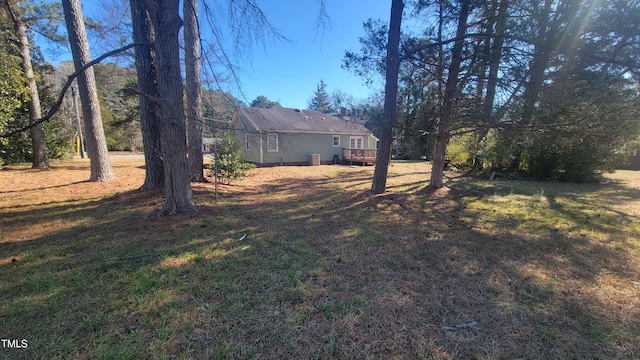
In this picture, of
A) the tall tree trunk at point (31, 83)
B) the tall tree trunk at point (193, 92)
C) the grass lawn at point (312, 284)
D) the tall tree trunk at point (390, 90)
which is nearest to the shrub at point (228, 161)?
the tall tree trunk at point (193, 92)

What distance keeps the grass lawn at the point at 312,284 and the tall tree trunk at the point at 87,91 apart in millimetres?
2799

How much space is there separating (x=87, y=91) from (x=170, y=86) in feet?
18.8

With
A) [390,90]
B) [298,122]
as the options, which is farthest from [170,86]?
[298,122]

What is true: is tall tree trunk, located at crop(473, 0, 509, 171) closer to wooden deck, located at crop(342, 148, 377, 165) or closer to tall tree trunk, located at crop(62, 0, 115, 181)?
tall tree trunk, located at crop(62, 0, 115, 181)

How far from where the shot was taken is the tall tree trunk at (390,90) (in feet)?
21.0

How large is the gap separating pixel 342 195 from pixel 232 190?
11.1 feet

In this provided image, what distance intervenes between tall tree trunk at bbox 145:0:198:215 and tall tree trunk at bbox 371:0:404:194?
15.4ft

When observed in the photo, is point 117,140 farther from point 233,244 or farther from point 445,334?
point 445,334

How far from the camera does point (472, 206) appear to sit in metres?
6.71

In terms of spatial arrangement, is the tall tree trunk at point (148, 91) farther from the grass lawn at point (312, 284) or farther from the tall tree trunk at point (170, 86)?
the tall tree trunk at point (170, 86)

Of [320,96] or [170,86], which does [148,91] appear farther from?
[320,96]

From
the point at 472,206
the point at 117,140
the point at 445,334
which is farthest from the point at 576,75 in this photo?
the point at 117,140

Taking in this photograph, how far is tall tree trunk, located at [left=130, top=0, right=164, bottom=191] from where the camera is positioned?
6004 mm

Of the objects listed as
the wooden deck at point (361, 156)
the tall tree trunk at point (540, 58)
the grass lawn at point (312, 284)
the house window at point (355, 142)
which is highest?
the tall tree trunk at point (540, 58)
